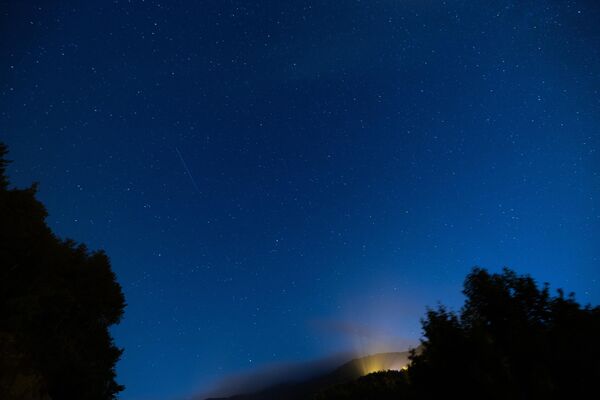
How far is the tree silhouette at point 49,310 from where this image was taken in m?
15.9

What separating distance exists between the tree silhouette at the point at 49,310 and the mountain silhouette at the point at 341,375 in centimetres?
1728

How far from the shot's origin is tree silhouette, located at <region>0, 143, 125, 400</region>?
15.9 m

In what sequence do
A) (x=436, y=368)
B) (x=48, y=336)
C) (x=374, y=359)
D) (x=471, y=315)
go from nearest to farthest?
(x=436, y=368) → (x=471, y=315) → (x=48, y=336) → (x=374, y=359)

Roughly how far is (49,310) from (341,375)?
444 ft

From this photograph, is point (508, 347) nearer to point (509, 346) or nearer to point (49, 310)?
point (509, 346)

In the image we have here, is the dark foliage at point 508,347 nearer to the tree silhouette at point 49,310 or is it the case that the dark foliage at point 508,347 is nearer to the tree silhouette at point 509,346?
the tree silhouette at point 509,346

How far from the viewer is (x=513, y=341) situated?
38.0ft

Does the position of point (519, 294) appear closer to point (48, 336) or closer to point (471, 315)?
point (471, 315)

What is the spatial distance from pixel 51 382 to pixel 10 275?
6.29 m

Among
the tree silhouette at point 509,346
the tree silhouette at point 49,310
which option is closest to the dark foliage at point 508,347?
the tree silhouette at point 509,346

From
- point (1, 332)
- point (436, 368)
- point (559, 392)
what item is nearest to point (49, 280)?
point (1, 332)

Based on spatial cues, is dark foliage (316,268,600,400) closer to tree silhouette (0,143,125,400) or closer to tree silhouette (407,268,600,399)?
tree silhouette (407,268,600,399)

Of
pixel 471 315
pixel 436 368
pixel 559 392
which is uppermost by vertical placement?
pixel 471 315

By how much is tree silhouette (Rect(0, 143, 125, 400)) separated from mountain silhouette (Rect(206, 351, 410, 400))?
56.7ft
